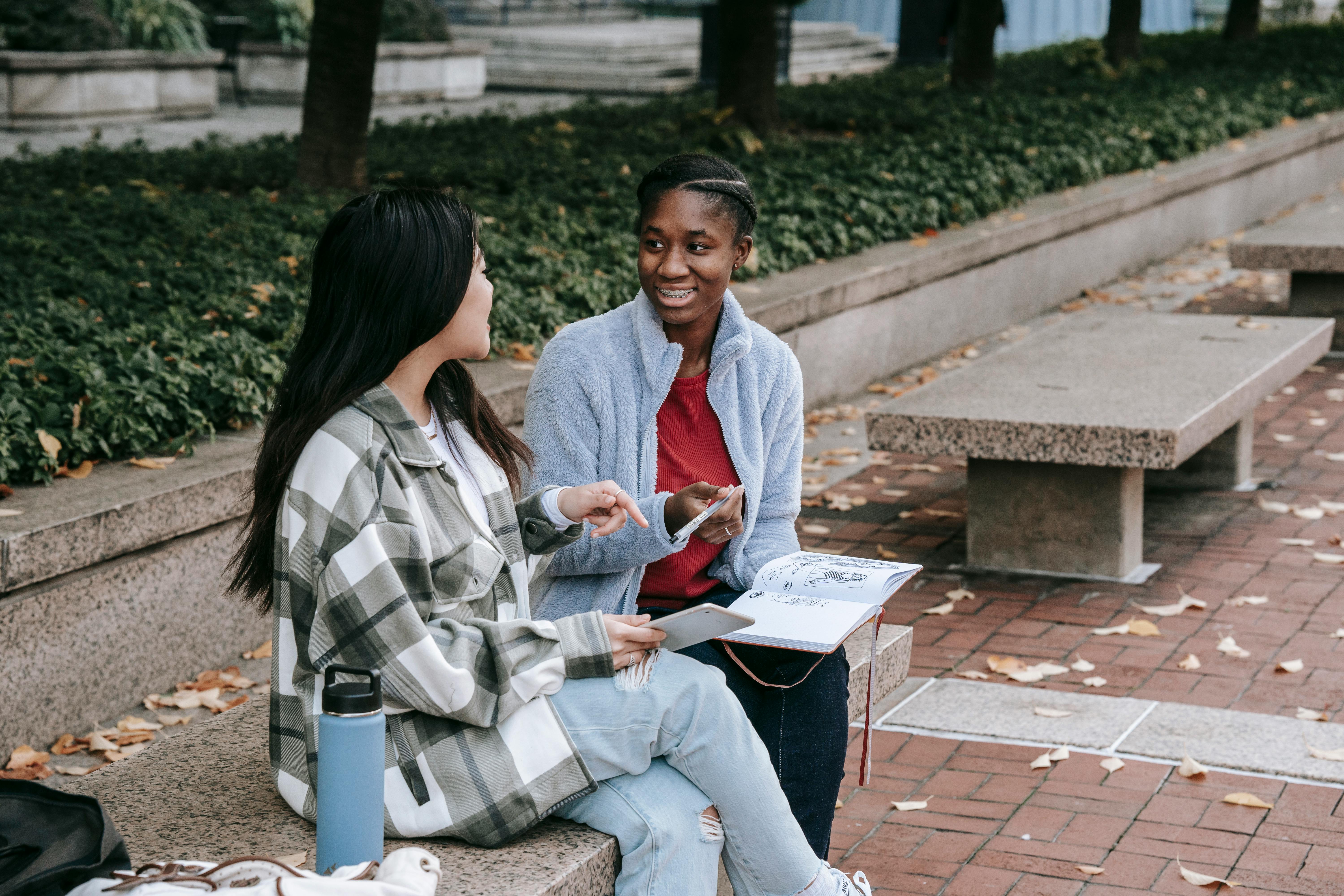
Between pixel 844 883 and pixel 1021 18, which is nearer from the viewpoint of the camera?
pixel 844 883

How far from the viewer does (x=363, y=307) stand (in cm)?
252

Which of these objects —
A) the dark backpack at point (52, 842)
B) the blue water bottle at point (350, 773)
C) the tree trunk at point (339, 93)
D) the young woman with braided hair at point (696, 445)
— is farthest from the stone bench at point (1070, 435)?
the tree trunk at point (339, 93)

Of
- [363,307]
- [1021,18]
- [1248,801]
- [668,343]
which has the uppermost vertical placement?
[1021,18]

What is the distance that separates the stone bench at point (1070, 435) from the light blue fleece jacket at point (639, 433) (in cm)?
220

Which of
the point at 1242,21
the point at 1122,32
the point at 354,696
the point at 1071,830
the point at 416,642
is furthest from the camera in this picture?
the point at 1242,21

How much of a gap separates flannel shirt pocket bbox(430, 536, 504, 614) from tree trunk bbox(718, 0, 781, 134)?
10021mm

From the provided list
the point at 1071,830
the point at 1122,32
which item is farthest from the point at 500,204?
the point at 1122,32

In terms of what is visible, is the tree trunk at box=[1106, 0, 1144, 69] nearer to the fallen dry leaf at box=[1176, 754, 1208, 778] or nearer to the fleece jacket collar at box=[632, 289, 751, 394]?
the fallen dry leaf at box=[1176, 754, 1208, 778]

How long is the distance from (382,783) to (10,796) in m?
0.50

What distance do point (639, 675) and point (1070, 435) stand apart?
307 centimetres

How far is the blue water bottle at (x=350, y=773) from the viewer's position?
2.20m

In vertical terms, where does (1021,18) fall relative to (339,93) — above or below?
above

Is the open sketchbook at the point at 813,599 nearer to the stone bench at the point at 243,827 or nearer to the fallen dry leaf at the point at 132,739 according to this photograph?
the stone bench at the point at 243,827

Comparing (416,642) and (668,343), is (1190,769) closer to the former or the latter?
(668,343)
